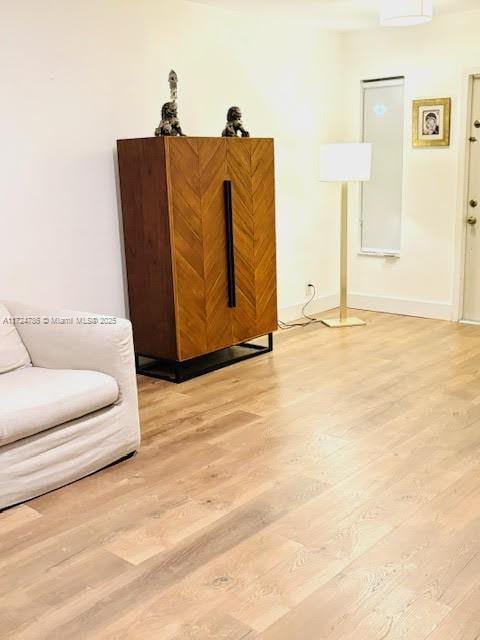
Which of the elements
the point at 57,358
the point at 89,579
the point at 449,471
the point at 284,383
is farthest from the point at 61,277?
the point at 449,471

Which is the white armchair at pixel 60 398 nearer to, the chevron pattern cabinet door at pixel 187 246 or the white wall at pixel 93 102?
the white wall at pixel 93 102

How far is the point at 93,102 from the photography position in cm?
408

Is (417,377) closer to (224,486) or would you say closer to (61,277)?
(224,486)

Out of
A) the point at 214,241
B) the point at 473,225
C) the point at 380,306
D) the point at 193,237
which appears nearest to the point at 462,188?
the point at 473,225

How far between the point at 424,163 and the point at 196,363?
8.56 ft

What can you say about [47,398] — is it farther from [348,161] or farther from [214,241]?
[348,161]

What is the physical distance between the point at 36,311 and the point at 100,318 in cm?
43

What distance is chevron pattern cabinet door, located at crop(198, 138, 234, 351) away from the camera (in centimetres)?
415

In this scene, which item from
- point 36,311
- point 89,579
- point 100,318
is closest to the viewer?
point 89,579

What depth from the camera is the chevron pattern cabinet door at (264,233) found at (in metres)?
4.54

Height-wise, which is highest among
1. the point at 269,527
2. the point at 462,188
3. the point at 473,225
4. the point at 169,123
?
the point at 169,123

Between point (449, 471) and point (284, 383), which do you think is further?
point (284, 383)

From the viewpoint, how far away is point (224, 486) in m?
2.86

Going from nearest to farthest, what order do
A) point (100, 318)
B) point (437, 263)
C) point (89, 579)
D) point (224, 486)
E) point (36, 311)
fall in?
1. point (89, 579)
2. point (224, 486)
3. point (100, 318)
4. point (36, 311)
5. point (437, 263)
